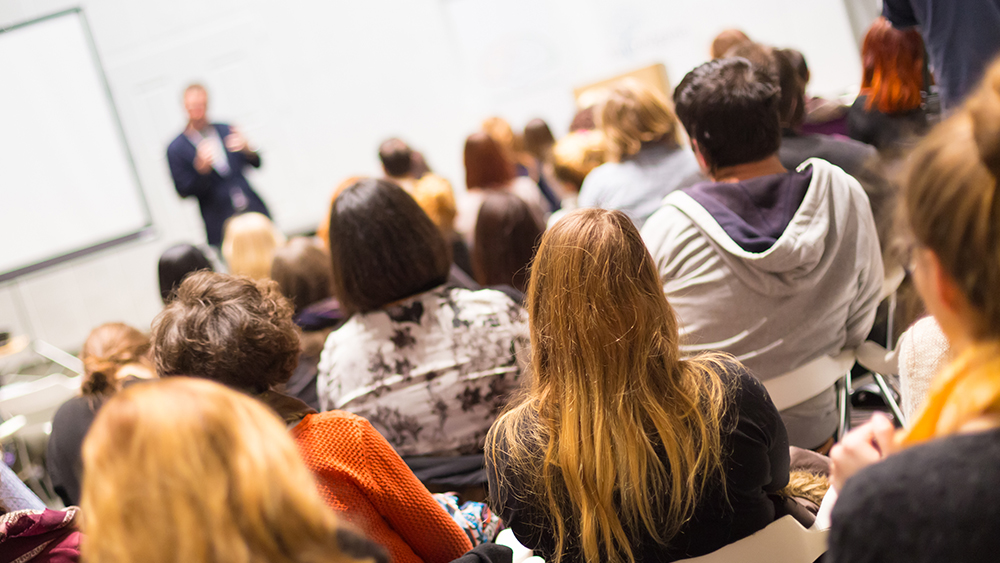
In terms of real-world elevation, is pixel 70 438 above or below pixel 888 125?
below

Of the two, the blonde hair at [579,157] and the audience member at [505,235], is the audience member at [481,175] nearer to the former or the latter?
the blonde hair at [579,157]

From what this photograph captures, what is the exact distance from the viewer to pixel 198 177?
16.6ft

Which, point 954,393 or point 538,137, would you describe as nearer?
point 954,393

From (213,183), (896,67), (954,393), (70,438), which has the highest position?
(213,183)

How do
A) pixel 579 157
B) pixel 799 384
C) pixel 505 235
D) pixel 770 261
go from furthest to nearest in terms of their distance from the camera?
pixel 579 157 < pixel 505 235 < pixel 799 384 < pixel 770 261

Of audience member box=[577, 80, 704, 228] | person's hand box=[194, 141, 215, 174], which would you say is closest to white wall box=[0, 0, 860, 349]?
person's hand box=[194, 141, 215, 174]

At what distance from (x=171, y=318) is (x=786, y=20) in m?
5.48

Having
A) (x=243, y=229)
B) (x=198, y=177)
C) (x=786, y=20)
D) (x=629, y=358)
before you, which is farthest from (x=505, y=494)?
(x=786, y=20)

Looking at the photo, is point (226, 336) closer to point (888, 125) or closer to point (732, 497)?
point (732, 497)

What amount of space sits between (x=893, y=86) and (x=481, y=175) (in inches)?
76.5

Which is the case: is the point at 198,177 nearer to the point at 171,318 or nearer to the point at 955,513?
the point at 171,318

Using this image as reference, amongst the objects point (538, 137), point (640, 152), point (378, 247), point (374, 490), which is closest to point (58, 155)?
point (538, 137)

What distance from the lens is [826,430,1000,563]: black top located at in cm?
62

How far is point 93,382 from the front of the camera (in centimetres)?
199
